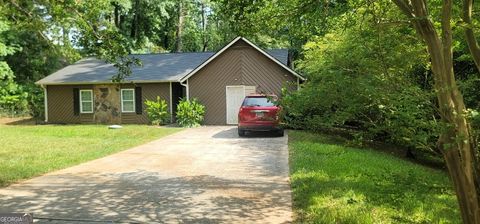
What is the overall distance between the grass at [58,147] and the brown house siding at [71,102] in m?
3.88

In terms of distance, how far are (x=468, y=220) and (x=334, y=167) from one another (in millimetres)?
5462

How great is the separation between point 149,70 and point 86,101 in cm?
377

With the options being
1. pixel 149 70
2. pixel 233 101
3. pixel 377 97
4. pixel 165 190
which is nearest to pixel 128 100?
pixel 149 70

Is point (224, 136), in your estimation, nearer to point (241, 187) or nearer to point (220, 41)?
point (241, 187)

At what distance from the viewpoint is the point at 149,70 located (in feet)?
81.8

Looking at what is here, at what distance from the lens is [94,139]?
16.8 m

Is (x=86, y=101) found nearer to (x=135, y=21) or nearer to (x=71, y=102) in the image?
(x=71, y=102)

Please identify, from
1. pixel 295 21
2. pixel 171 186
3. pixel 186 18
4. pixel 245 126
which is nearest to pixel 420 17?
pixel 295 21

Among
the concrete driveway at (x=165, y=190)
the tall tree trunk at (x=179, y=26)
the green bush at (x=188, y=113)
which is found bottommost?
the concrete driveway at (x=165, y=190)

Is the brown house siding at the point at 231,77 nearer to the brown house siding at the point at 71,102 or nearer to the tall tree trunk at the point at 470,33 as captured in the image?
the brown house siding at the point at 71,102

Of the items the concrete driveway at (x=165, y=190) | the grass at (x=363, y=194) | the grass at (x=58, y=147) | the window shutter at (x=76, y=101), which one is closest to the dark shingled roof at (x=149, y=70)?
the window shutter at (x=76, y=101)

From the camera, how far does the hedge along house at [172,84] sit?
22266 millimetres

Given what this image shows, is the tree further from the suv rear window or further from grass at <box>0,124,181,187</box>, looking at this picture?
the suv rear window

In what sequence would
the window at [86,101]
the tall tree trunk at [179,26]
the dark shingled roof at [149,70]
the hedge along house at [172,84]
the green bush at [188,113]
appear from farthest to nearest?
1. the tall tree trunk at [179,26]
2. the window at [86,101]
3. the dark shingled roof at [149,70]
4. the hedge along house at [172,84]
5. the green bush at [188,113]
